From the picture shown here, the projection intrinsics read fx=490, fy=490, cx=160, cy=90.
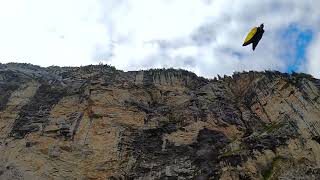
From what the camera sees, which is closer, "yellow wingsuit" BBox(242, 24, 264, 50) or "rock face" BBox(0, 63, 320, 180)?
"yellow wingsuit" BBox(242, 24, 264, 50)

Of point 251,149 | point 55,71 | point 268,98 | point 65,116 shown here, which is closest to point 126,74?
point 55,71

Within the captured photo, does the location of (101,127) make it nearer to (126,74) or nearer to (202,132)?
(202,132)

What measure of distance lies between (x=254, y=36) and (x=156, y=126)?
1534cm

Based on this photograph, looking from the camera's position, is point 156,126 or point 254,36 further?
point 156,126

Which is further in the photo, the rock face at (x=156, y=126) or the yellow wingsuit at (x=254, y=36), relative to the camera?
the rock face at (x=156, y=126)

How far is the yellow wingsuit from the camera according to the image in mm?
17625

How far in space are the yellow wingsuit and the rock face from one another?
32.5 ft

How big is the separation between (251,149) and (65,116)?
484 inches

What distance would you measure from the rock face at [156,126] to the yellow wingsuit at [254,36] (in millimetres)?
9915

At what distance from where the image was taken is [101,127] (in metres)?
31.1

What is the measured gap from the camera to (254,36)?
1769cm

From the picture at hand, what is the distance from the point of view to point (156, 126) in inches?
1258

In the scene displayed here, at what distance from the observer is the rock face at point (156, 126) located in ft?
90.1

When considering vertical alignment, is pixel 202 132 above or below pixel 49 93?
below
